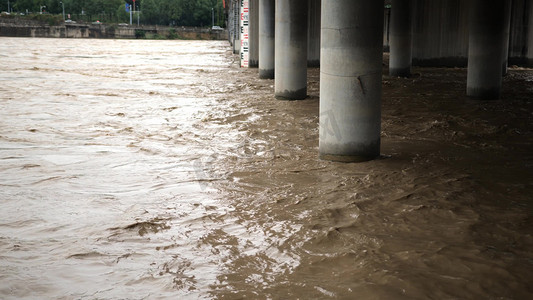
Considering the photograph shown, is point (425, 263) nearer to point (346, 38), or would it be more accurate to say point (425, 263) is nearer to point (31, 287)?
point (31, 287)

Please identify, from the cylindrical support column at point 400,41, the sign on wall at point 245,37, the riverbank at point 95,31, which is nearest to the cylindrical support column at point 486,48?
the cylindrical support column at point 400,41

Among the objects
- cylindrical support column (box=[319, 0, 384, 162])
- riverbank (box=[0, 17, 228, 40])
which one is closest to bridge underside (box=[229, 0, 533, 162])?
cylindrical support column (box=[319, 0, 384, 162])

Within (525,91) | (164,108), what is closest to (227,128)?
(164,108)

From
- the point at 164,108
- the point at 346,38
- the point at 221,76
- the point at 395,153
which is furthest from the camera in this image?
the point at 221,76

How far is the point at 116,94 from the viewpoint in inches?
846

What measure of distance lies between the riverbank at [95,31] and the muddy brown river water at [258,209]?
104412 millimetres

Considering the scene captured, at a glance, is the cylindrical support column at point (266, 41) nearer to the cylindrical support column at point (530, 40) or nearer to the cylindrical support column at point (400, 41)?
the cylindrical support column at point (400, 41)

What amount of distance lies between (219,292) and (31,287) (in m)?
1.71

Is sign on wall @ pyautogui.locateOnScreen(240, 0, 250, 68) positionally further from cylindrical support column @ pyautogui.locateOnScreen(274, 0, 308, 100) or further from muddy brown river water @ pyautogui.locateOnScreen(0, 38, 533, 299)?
muddy brown river water @ pyautogui.locateOnScreen(0, 38, 533, 299)

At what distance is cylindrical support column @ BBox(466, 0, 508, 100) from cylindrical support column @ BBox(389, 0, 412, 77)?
8878mm

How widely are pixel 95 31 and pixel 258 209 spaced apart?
437 ft

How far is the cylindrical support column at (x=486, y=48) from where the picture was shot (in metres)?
18.1

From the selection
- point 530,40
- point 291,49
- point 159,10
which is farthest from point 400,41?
point 159,10

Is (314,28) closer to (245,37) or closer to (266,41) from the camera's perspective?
(245,37)
